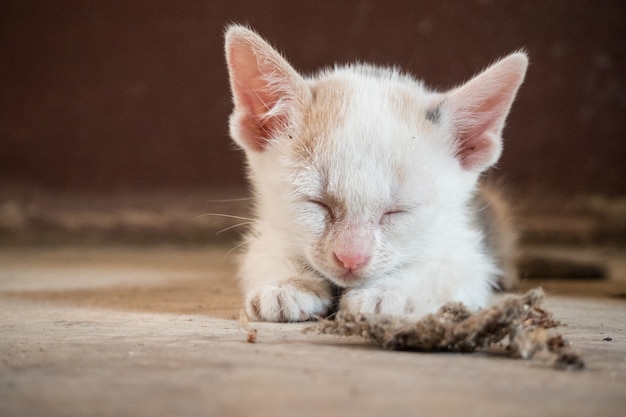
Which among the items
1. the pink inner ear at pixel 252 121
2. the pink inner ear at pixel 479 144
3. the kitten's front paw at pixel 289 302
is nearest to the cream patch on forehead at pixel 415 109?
the pink inner ear at pixel 479 144

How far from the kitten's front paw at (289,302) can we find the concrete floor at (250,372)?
6cm

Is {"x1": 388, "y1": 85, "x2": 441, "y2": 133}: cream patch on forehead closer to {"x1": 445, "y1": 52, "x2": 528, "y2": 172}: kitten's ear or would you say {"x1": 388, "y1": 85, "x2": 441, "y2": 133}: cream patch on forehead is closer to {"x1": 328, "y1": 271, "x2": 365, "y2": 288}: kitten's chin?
A: {"x1": 445, "y1": 52, "x2": 528, "y2": 172}: kitten's ear

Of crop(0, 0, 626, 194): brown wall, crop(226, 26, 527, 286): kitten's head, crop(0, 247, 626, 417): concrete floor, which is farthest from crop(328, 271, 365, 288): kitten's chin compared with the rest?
crop(0, 0, 626, 194): brown wall

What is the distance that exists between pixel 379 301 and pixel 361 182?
10.2 inches

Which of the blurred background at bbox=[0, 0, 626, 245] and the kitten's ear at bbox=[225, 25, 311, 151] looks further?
the blurred background at bbox=[0, 0, 626, 245]

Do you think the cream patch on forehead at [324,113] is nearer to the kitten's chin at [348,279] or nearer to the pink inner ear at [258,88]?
the pink inner ear at [258,88]

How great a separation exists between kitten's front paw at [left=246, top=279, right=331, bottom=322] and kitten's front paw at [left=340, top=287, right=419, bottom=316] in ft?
0.26

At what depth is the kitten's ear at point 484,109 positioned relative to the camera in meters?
1.67

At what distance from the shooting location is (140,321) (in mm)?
1502

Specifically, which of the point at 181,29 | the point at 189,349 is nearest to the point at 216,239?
the point at 181,29

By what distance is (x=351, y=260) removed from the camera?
1.45m

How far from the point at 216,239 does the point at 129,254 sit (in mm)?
673

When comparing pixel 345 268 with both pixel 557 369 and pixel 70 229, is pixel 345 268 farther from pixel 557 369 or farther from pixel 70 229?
pixel 70 229

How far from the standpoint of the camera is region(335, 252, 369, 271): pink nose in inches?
56.7
